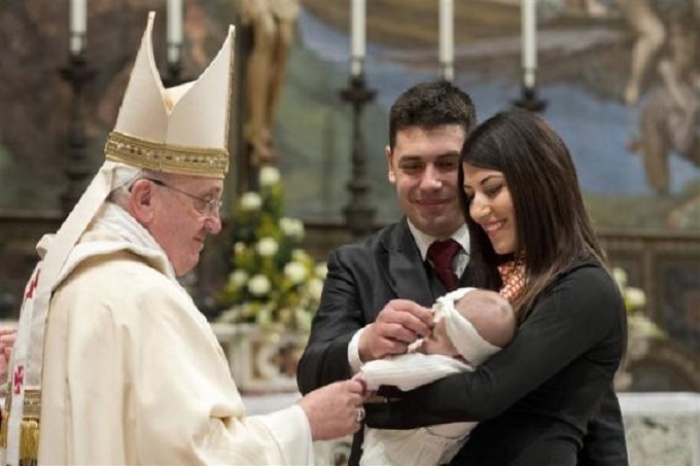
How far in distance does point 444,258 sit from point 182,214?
0.66 meters

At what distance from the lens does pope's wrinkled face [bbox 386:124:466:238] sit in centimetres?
316

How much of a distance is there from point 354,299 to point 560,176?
1.98 ft

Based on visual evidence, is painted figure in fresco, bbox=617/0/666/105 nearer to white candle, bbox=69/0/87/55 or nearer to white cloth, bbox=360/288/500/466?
white candle, bbox=69/0/87/55

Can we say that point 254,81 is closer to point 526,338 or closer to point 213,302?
point 213,302

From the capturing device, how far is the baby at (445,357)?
2.66 meters

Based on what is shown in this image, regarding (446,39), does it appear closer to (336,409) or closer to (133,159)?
(133,159)

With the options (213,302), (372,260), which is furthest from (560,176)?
(213,302)

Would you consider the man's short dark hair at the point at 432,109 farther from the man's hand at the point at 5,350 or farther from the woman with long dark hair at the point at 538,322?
the man's hand at the point at 5,350

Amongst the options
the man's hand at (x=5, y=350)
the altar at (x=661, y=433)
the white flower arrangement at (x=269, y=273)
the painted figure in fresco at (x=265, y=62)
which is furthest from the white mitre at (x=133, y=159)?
the painted figure in fresco at (x=265, y=62)

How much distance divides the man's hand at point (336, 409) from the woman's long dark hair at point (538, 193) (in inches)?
14.5

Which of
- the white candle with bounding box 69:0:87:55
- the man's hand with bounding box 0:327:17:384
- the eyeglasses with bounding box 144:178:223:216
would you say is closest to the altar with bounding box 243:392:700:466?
the eyeglasses with bounding box 144:178:223:216

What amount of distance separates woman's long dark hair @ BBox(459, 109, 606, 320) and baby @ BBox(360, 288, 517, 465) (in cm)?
9

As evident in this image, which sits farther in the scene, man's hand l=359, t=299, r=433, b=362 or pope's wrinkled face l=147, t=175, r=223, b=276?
pope's wrinkled face l=147, t=175, r=223, b=276

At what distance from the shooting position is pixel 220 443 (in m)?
2.63
